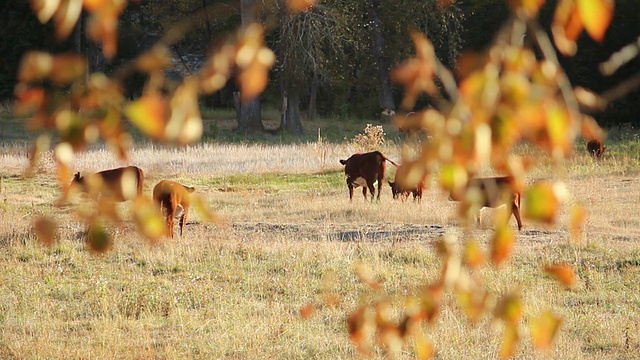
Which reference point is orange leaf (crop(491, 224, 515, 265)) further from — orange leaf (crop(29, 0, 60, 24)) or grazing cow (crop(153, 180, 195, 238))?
grazing cow (crop(153, 180, 195, 238))

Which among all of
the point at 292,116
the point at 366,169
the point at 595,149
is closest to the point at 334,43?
the point at 292,116

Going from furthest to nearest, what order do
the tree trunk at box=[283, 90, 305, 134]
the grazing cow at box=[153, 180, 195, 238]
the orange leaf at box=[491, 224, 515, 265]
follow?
the tree trunk at box=[283, 90, 305, 134], the grazing cow at box=[153, 180, 195, 238], the orange leaf at box=[491, 224, 515, 265]

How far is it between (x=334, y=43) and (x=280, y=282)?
2835 cm

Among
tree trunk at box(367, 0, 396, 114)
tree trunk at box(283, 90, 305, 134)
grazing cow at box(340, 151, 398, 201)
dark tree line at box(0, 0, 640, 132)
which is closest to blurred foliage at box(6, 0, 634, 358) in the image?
grazing cow at box(340, 151, 398, 201)

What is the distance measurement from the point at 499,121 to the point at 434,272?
8098mm

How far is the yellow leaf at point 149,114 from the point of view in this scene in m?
1.94

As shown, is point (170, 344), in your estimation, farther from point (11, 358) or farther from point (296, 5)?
point (296, 5)

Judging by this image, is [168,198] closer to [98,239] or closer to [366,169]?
[366,169]

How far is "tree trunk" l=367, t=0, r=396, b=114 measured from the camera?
145 ft

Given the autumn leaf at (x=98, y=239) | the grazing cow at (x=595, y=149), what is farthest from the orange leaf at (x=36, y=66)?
the grazing cow at (x=595, y=149)

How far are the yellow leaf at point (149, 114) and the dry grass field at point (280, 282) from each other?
4.75ft

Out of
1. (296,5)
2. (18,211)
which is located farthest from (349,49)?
(296,5)

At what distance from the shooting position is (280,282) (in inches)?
376

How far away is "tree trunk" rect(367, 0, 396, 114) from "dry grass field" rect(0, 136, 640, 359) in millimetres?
27925
